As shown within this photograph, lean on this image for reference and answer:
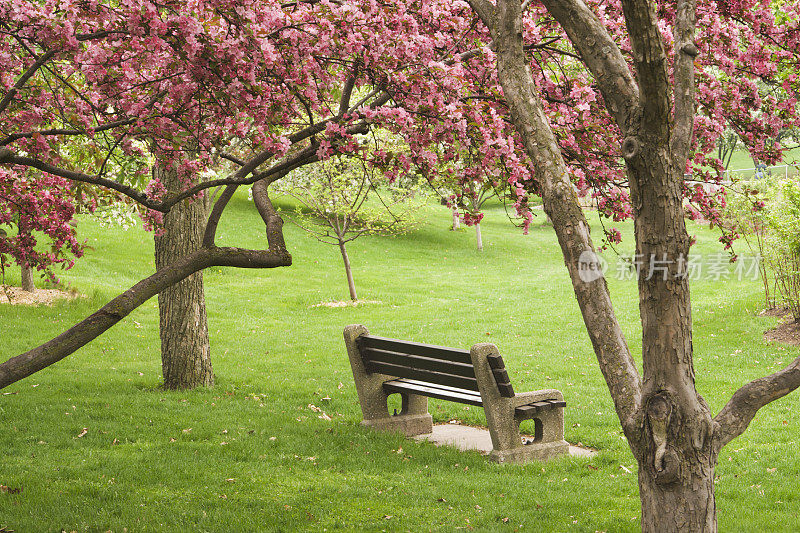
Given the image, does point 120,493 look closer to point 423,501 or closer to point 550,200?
point 423,501

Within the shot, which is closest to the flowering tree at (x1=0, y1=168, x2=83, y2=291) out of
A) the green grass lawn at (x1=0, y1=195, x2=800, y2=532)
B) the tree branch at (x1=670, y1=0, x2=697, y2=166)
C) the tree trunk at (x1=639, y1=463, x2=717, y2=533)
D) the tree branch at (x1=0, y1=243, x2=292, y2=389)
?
the green grass lawn at (x1=0, y1=195, x2=800, y2=532)

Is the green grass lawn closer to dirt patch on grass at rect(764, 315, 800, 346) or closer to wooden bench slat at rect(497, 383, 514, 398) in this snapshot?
dirt patch on grass at rect(764, 315, 800, 346)

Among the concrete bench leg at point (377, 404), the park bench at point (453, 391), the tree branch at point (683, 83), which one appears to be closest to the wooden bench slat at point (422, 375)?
the park bench at point (453, 391)

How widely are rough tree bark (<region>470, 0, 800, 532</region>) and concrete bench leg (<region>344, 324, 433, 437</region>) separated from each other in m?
4.26

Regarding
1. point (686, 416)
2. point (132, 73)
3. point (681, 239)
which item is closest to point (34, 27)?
point (132, 73)

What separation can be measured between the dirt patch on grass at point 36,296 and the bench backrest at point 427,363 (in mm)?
11430

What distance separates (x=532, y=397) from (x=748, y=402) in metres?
3.06

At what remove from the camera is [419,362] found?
7.03m

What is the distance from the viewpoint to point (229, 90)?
5.24 m

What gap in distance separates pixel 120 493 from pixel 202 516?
834 mm

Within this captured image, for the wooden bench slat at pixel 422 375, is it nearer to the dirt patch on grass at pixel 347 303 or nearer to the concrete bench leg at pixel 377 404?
the concrete bench leg at pixel 377 404

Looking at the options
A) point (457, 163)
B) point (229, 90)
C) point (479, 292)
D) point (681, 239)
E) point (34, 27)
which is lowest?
point (479, 292)

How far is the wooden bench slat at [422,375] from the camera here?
22.2 feet

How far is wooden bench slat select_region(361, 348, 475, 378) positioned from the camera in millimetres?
6715
